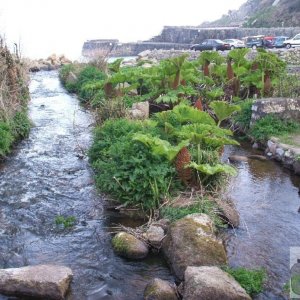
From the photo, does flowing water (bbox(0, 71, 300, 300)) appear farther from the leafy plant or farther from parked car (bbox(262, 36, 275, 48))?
parked car (bbox(262, 36, 275, 48))

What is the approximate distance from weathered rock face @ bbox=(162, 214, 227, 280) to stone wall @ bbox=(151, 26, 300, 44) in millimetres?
46027

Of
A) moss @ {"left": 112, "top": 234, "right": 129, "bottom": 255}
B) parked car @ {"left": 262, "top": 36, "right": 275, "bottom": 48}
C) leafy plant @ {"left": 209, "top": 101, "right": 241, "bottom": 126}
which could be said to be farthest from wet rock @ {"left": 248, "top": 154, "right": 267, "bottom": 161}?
parked car @ {"left": 262, "top": 36, "right": 275, "bottom": 48}

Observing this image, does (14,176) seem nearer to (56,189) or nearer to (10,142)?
(56,189)

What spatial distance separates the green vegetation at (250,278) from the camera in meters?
5.44

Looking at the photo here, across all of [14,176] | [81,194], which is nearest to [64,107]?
[14,176]

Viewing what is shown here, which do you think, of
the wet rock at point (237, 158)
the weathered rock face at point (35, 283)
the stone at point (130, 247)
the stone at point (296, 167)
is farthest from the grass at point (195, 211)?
the wet rock at point (237, 158)

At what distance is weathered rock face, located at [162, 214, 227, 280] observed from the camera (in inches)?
231

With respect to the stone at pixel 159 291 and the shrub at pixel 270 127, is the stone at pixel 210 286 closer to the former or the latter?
the stone at pixel 159 291

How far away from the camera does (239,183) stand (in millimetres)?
9352

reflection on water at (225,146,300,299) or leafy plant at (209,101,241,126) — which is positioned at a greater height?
leafy plant at (209,101,241,126)

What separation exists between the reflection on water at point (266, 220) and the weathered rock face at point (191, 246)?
0.43m

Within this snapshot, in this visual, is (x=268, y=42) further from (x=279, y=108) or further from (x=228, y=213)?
(x=228, y=213)

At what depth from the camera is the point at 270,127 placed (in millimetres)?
12172

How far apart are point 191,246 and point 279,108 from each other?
311 inches
